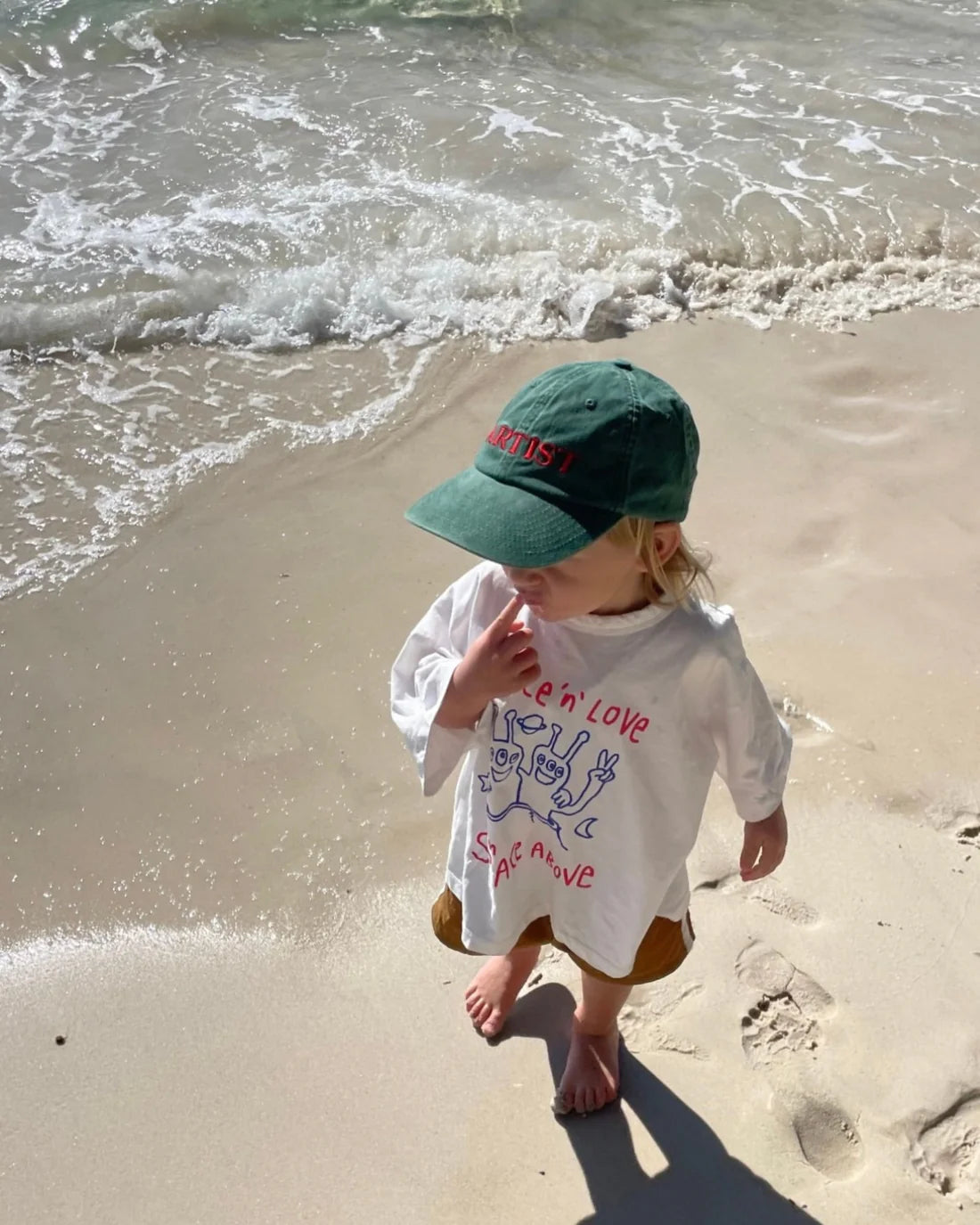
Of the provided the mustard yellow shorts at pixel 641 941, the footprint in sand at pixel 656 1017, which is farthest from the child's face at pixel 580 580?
the footprint in sand at pixel 656 1017

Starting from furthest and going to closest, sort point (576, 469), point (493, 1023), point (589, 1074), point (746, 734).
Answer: point (493, 1023)
point (589, 1074)
point (746, 734)
point (576, 469)

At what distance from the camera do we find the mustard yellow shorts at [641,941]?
1.94 metres

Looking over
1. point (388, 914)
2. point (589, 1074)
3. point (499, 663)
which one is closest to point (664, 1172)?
point (589, 1074)

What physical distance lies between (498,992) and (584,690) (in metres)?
0.94

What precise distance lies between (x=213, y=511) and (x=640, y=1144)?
2.51 metres

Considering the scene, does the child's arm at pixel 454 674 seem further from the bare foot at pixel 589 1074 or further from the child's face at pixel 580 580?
the bare foot at pixel 589 1074

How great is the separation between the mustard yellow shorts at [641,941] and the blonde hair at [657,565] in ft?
2.21

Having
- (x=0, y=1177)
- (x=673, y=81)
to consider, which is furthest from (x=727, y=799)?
(x=673, y=81)

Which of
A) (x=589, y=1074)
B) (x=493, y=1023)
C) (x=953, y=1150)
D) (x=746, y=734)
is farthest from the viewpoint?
(x=493, y=1023)

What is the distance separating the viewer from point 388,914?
2.49 meters

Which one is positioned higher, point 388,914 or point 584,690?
point 584,690

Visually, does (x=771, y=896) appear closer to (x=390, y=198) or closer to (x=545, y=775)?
(x=545, y=775)

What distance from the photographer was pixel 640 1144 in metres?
2.11

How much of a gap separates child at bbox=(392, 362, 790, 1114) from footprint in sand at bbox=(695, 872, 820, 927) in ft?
1.63
